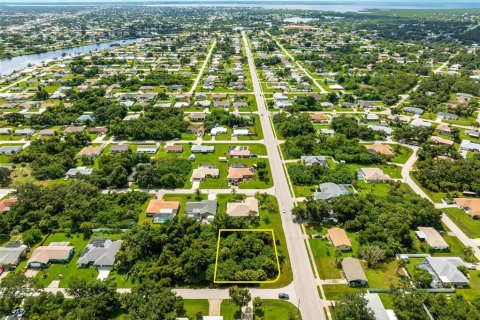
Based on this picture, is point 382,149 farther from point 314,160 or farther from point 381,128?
point 314,160

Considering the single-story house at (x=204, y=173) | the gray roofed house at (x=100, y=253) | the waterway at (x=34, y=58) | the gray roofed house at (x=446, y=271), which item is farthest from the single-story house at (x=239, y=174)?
the waterway at (x=34, y=58)

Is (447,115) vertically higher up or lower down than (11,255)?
higher up

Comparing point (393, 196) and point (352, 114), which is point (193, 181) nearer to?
point (393, 196)

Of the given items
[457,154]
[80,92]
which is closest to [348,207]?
[457,154]

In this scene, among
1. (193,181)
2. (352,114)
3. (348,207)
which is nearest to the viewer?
(348,207)

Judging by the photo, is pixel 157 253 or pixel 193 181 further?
pixel 193 181

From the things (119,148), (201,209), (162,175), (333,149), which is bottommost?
(119,148)

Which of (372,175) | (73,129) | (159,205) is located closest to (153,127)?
(73,129)
